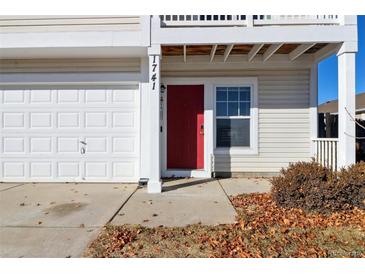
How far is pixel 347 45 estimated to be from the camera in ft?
17.2

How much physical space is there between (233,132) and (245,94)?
1.03 metres

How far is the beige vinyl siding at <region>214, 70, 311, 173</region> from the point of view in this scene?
6988mm

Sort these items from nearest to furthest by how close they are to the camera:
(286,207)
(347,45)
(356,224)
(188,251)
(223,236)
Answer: (188,251), (223,236), (356,224), (286,207), (347,45)

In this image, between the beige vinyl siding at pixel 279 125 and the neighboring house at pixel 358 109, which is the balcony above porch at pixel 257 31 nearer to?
the beige vinyl siding at pixel 279 125

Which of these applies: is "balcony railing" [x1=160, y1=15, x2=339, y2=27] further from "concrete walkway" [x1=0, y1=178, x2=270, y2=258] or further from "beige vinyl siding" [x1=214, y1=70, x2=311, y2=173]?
"concrete walkway" [x1=0, y1=178, x2=270, y2=258]

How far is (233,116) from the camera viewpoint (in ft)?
23.3

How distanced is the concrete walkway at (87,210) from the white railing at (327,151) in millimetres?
1479

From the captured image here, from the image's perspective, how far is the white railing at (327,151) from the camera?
5953mm

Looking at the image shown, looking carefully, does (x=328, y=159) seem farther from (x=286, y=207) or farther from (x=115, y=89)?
(x=115, y=89)

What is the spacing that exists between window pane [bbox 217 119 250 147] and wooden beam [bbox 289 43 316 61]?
1.84 metres

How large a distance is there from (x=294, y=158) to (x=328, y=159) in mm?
915

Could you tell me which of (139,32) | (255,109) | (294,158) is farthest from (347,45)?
(139,32)

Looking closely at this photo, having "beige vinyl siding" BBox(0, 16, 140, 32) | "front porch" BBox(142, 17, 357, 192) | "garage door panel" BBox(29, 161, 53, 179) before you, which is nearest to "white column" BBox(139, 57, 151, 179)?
"front porch" BBox(142, 17, 357, 192)

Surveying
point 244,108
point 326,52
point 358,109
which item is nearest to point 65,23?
point 244,108
